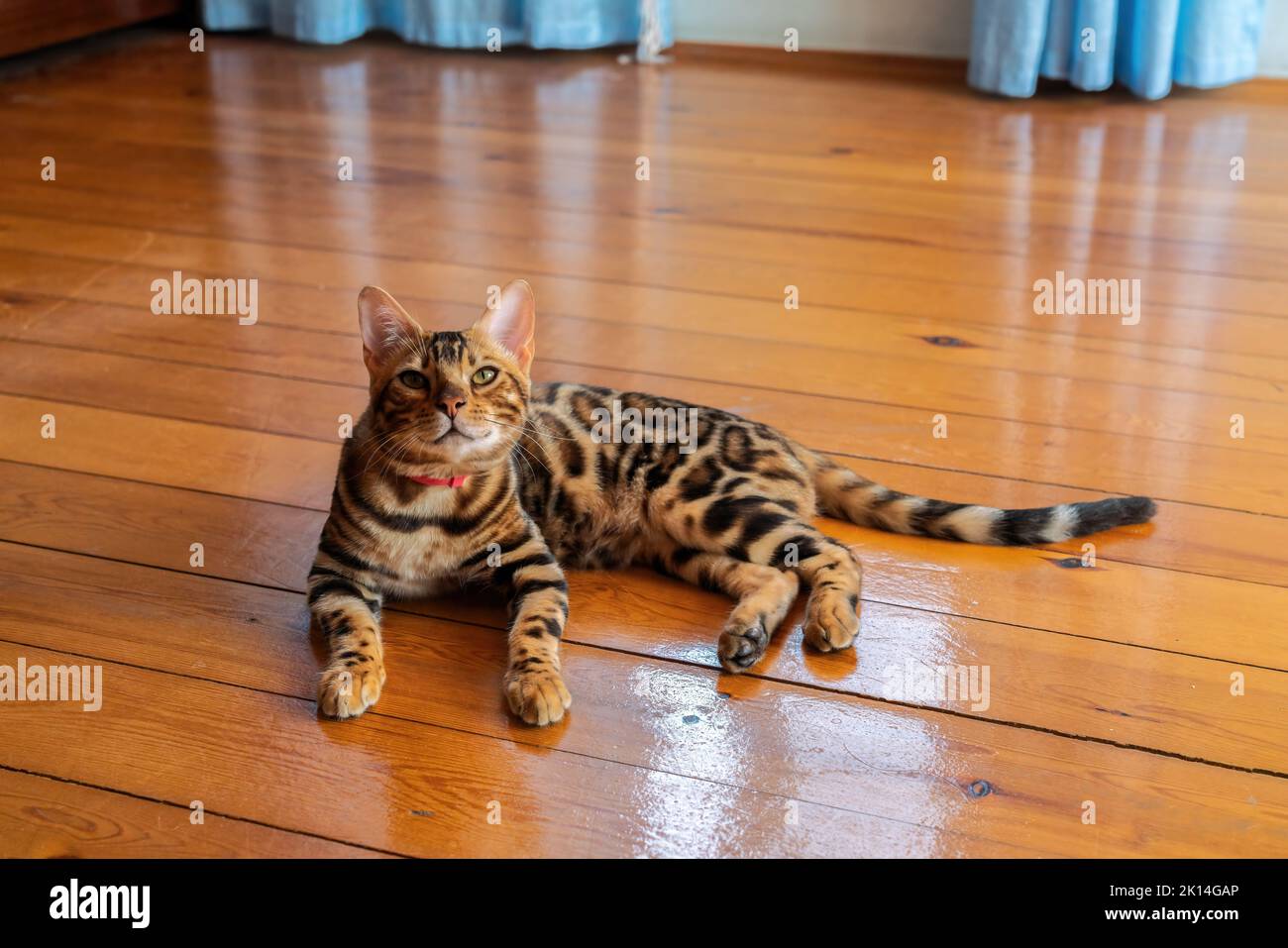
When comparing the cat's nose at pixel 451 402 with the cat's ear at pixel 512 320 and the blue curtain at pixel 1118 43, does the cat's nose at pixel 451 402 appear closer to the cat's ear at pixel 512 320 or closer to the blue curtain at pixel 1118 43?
the cat's ear at pixel 512 320

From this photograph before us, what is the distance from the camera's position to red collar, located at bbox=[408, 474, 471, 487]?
75.8 inches

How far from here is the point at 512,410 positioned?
1.92 meters

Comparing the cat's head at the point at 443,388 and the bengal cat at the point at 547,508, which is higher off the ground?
the cat's head at the point at 443,388

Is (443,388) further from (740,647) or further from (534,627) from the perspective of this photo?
(740,647)

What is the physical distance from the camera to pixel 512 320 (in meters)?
1.96

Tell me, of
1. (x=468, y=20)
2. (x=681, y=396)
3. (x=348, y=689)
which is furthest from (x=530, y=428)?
(x=468, y=20)

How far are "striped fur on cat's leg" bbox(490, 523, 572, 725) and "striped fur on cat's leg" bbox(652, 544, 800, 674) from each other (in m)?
0.21

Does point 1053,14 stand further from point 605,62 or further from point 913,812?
point 913,812

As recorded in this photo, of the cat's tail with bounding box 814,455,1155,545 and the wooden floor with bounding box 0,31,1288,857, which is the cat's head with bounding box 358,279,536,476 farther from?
the cat's tail with bounding box 814,455,1155,545

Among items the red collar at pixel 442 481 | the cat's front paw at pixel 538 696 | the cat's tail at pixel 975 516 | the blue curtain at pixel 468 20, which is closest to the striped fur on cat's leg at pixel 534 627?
the cat's front paw at pixel 538 696

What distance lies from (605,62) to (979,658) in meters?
3.81

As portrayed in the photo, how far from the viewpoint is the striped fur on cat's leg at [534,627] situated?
174cm

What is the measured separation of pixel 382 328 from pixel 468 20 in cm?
371

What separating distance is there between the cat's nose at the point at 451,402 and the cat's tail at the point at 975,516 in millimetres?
692
